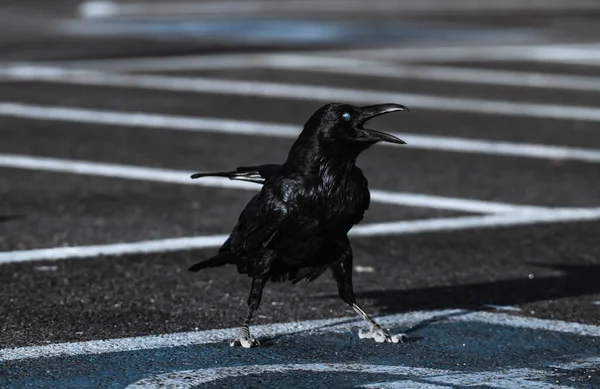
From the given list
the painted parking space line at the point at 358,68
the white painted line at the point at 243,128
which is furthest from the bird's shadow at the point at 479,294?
the painted parking space line at the point at 358,68

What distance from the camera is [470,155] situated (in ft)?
36.1

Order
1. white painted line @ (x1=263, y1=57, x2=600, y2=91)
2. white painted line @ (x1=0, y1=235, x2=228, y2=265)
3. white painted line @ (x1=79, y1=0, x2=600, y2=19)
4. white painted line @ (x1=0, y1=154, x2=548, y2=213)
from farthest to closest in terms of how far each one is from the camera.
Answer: white painted line @ (x1=79, y1=0, x2=600, y2=19) → white painted line @ (x1=263, y1=57, x2=600, y2=91) → white painted line @ (x1=0, y1=154, x2=548, y2=213) → white painted line @ (x1=0, y1=235, x2=228, y2=265)

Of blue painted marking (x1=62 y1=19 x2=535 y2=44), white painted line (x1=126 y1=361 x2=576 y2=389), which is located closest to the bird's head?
white painted line (x1=126 y1=361 x2=576 y2=389)

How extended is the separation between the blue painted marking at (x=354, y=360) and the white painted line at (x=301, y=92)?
7.34 metres

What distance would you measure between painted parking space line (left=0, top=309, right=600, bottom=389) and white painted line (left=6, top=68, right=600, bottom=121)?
23.8 feet

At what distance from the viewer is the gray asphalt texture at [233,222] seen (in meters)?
6.34

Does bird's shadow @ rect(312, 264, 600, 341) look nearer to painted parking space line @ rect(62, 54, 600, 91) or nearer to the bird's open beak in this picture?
the bird's open beak

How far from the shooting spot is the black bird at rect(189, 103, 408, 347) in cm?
554

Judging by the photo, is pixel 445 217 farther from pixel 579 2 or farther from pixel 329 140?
pixel 579 2

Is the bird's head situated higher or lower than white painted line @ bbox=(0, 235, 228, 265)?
higher

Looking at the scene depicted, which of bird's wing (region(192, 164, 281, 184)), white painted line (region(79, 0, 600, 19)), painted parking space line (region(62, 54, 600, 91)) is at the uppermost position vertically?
white painted line (region(79, 0, 600, 19))

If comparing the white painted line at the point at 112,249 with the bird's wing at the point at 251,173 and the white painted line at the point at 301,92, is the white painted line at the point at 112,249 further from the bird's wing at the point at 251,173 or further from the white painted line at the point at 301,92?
the white painted line at the point at 301,92

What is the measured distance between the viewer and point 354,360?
5.48 metres

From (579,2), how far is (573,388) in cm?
2253
